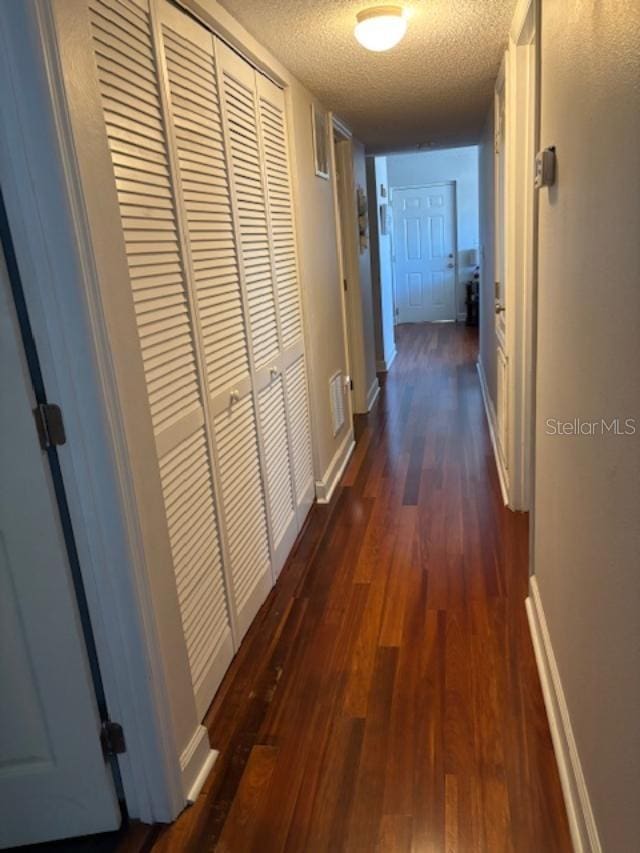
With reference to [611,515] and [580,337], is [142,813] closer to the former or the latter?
[611,515]

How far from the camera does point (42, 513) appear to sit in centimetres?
132

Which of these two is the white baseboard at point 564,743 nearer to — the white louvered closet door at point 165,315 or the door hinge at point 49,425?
the white louvered closet door at point 165,315

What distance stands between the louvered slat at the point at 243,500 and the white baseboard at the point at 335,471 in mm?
926

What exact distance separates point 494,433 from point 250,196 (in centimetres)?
234

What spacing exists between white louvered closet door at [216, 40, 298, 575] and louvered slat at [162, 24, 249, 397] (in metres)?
0.11

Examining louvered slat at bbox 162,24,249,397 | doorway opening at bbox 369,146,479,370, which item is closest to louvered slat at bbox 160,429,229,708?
louvered slat at bbox 162,24,249,397

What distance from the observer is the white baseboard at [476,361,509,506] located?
3250 mm

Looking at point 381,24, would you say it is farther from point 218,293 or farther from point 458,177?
point 458,177

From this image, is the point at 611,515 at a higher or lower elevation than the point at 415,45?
lower

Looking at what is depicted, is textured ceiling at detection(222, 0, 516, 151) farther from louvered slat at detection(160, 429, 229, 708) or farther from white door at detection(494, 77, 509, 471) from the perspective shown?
louvered slat at detection(160, 429, 229, 708)

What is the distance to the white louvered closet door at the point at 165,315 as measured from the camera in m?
1.43

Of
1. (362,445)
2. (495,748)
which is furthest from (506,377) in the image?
(495,748)

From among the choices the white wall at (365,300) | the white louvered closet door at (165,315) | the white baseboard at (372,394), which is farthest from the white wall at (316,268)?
the white baseboard at (372,394)

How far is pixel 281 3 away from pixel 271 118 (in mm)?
654
